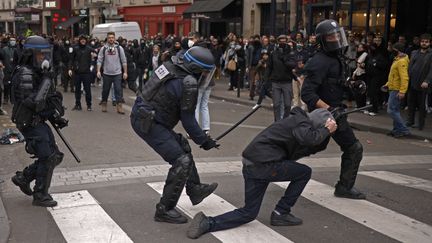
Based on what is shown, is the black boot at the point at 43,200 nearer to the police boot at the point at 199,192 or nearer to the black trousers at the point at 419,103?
the police boot at the point at 199,192

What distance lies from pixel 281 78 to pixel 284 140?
614 cm

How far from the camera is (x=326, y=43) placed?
6.13 meters

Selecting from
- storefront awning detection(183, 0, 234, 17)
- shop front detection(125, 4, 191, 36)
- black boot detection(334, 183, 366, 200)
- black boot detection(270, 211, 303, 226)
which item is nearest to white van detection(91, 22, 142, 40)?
storefront awning detection(183, 0, 234, 17)

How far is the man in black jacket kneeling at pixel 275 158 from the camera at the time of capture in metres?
5.02

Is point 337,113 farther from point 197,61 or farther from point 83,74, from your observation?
point 83,74

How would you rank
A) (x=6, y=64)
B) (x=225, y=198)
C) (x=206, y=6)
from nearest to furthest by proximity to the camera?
(x=225, y=198) < (x=6, y=64) < (x=206, y=6)

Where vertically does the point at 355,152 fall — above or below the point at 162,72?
below

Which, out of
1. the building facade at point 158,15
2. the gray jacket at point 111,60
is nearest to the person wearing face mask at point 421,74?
the gray jacket at point 111,60

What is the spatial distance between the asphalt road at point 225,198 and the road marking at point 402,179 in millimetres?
14

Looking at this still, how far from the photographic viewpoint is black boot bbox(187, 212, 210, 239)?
16.7 ft

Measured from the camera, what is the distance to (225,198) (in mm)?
6422

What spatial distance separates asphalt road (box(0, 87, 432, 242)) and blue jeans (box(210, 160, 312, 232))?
11 centimetres

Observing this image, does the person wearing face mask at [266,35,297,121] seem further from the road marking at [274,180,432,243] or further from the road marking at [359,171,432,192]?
the road marking at [274,180,432,243]

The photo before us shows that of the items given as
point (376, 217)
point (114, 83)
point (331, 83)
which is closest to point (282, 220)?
point (376, 217)
